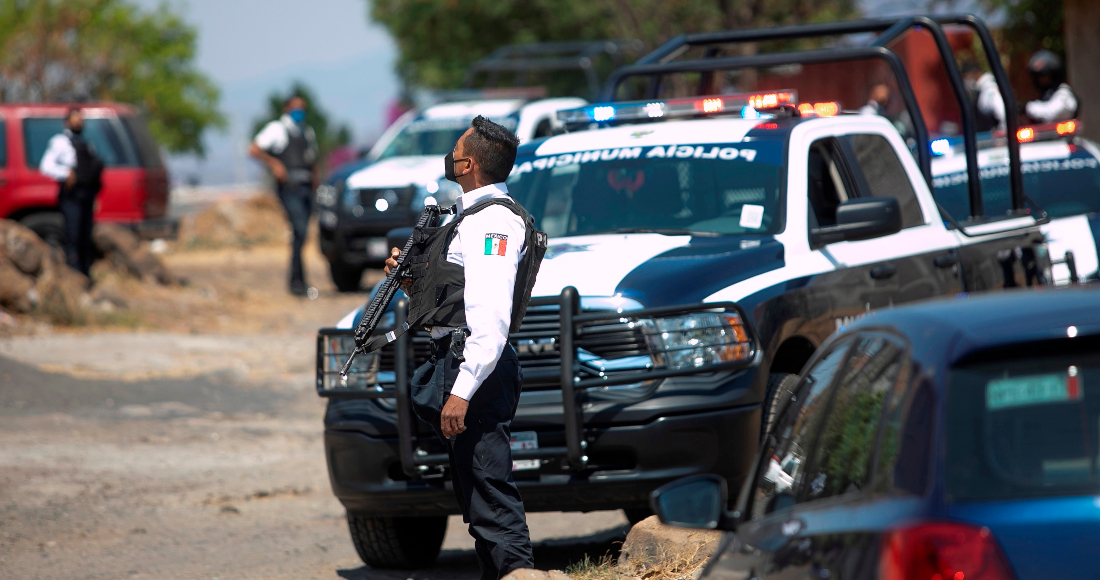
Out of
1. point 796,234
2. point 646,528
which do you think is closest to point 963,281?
point 796,234

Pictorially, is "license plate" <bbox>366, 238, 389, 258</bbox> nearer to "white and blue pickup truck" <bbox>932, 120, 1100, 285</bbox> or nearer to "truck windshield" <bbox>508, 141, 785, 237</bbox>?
"white and blue pickup truck" <bbox>932, 120, 1100, 285</bbox>

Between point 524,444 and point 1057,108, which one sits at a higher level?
point 1057,108

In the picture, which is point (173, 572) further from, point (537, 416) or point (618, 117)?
point (618, 117)

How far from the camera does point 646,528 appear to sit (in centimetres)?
500

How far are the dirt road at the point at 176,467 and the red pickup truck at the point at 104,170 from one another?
3.26 m

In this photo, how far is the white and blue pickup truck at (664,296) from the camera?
489 centimetres

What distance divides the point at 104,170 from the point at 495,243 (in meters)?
13.7

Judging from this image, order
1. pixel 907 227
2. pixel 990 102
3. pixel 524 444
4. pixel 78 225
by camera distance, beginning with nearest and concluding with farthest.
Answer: pixel 524 444, pixel 907 227, pixel 990 102, pixel 78 225

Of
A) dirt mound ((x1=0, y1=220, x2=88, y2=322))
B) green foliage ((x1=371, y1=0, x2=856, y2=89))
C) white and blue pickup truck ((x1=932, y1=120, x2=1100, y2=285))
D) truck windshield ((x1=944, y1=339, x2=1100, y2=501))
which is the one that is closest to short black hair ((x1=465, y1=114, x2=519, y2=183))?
truck windshield ((x1=944, y1=339, x2=1100, y2=501))

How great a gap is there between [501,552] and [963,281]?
3.33m

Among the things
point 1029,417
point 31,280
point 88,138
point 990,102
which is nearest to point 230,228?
point 88,138

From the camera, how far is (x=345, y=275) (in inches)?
616

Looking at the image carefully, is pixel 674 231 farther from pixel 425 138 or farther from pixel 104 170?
pixel 104 170

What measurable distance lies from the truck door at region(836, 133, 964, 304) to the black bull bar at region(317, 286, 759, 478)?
1585 mm
